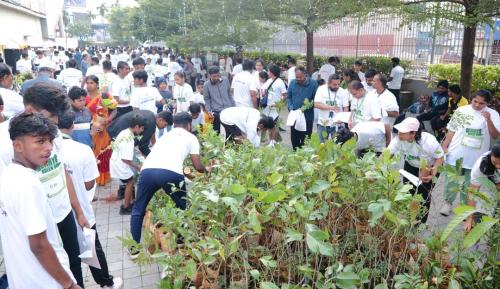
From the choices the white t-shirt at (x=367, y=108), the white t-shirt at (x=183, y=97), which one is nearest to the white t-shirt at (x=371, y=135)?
the white t-shirt at (x=367, y=108)

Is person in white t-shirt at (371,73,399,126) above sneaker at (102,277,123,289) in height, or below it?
above

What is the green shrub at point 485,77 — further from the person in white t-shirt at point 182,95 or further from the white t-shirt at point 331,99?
the person in white t-shirt at point 182,95

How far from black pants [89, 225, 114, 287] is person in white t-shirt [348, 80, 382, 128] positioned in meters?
3.48

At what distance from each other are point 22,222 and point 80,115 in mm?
3449

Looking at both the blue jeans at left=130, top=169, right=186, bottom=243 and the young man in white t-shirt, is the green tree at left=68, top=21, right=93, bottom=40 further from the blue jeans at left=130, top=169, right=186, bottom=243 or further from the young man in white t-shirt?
the blue jeans at left=130, top=169, right=186, bottom=243

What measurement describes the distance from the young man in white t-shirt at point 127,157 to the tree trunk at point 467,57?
200 inches

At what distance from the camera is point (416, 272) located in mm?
2150

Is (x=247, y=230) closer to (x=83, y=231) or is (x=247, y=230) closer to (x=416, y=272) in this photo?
(x=416, y=272)

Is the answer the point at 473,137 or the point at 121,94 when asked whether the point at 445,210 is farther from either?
the point at 121,94

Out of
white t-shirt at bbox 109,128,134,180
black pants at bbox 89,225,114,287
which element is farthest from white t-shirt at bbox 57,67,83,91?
black pants at bbox 89,225,114,287

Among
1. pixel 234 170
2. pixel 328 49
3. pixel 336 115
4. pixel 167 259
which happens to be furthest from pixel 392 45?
pixel 167 259

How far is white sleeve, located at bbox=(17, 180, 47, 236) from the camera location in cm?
192

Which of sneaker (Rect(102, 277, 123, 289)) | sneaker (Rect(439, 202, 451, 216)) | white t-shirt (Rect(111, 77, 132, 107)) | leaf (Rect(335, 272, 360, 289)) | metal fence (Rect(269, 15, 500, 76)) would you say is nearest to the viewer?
leaf (Rect(335, 272, 360, 289))

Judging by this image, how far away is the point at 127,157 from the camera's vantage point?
477cm
